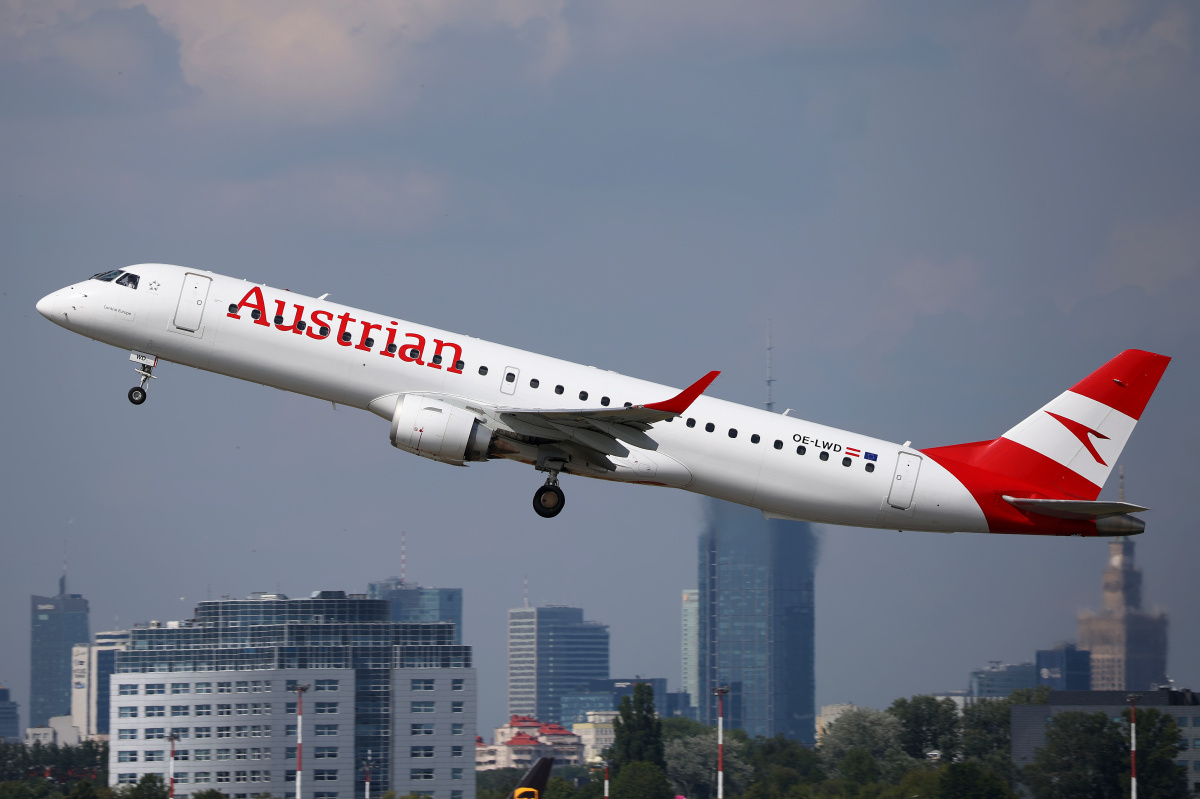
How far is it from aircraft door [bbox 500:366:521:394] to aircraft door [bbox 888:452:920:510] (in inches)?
510

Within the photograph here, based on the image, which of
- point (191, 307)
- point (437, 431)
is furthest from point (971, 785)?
point (191, 307)

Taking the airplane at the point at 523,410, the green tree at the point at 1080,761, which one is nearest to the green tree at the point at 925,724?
the green tree at the point at 1080,761

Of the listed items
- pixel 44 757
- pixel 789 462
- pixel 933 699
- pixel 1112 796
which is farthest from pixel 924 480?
pixel 44 757

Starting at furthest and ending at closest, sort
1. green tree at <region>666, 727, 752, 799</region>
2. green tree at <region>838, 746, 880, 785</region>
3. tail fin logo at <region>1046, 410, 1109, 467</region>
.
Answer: green tree at <region>666, 727, 752, 799</region>
green tree at <region>838, 746, 880, 785</region>
tail fin logo at <region>1046, 410, 1109, 467</region>

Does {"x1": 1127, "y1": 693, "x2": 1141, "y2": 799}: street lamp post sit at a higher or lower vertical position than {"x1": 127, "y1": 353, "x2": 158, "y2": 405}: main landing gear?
lower

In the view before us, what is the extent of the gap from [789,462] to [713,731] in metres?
134

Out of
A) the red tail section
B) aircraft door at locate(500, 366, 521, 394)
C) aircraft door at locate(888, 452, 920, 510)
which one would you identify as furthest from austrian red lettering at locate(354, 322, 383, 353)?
the red tail section

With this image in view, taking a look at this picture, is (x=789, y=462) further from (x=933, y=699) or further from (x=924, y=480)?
(x=933, y=699)

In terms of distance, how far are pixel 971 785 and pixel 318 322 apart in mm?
81682

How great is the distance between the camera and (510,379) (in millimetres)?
43156

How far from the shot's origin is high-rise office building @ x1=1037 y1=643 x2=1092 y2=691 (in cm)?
15075

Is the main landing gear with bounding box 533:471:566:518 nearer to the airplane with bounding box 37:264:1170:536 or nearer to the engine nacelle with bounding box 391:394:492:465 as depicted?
the airplane with bounding box 37:264:1170:536

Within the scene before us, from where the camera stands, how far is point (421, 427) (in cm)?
4156

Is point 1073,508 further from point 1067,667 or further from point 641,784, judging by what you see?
point 1067,667
